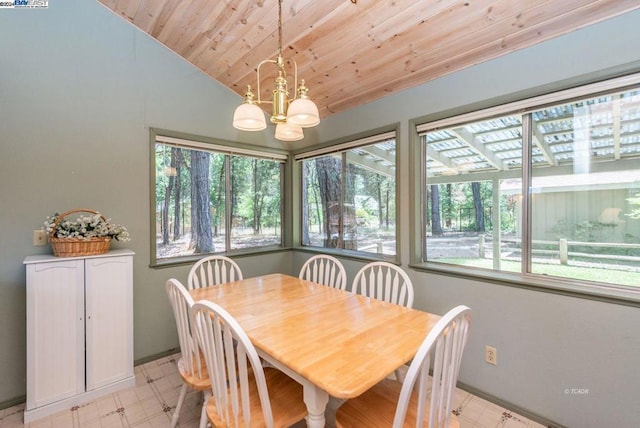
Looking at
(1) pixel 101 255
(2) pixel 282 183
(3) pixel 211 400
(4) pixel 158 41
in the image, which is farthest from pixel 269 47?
(3) pixel 211 400

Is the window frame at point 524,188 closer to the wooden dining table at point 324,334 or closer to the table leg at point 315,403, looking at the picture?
the wooden dining table at point 324,334

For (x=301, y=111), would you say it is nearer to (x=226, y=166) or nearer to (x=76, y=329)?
(x=226, y=166)

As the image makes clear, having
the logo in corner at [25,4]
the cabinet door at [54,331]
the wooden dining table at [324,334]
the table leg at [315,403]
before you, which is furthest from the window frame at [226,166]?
the table leg at [315,403]

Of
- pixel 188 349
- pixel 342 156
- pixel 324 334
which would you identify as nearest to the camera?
pixel 324 334

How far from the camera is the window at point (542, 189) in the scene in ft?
5.35

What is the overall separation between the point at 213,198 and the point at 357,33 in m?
2.04

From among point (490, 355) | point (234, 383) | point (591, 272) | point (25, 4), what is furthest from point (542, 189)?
point (25, 4)

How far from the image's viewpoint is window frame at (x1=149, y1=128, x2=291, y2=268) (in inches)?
100

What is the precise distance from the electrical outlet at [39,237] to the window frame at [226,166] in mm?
675

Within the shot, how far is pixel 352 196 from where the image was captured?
123 inches

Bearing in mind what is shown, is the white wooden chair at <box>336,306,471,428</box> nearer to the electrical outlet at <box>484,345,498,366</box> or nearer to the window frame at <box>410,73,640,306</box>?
the electrical outlet at <box>484,345,498,366</box>

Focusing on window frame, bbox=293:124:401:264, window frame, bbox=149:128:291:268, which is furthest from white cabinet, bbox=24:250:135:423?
window frame, bbox=293:124:401:264

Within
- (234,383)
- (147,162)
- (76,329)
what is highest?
(147,162)

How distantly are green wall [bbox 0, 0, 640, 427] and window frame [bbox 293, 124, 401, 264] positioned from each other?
0.06 metres
